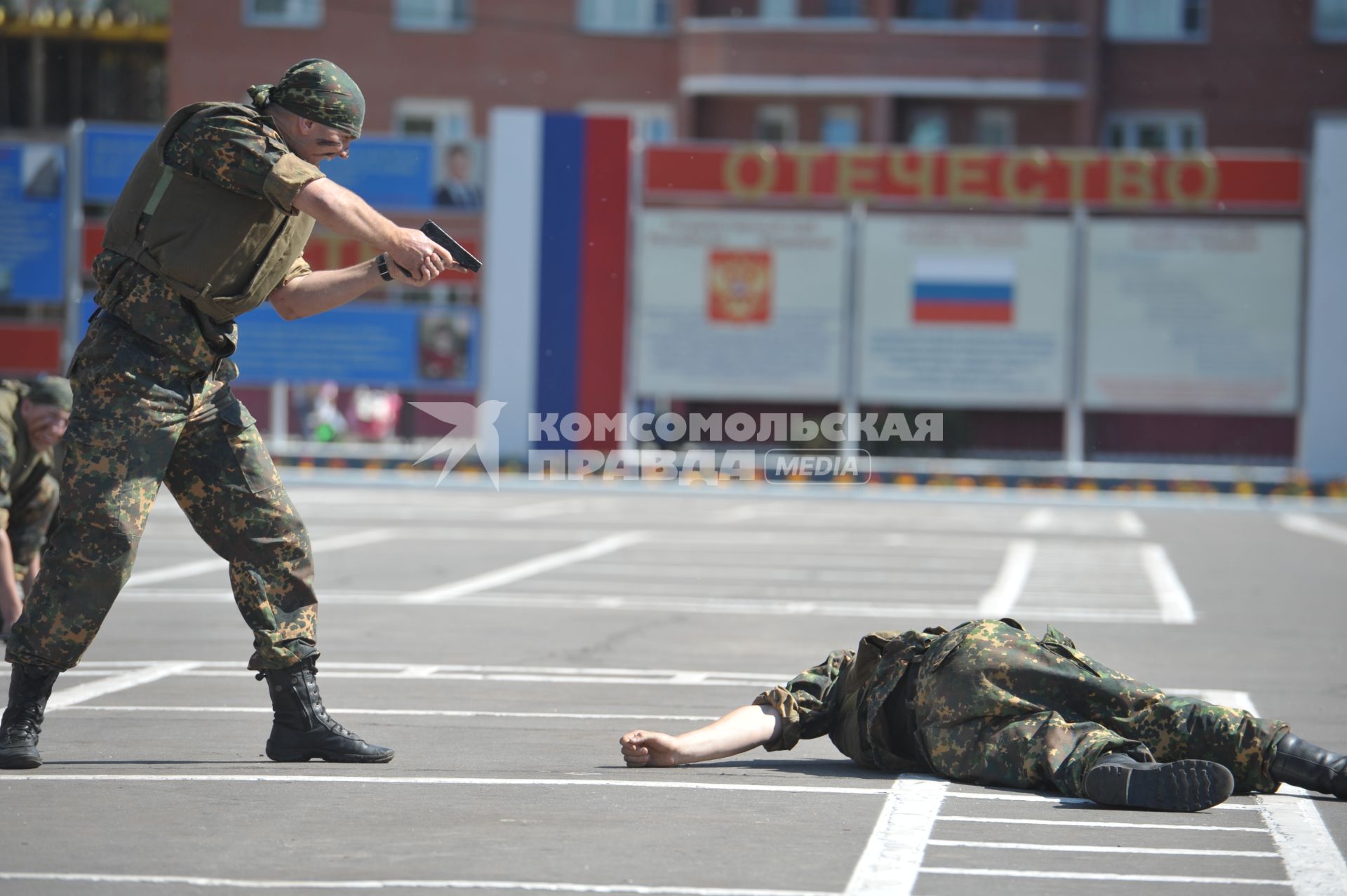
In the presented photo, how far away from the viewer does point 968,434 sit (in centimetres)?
3247

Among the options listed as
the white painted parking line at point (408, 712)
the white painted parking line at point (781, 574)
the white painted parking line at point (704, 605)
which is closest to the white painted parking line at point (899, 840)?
the white painted parking line at point (408, 712)

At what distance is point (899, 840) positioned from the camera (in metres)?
5.27

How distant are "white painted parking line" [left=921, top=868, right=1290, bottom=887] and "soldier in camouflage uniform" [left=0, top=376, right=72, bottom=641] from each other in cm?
527

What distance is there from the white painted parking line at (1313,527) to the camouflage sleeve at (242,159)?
54.3 feet

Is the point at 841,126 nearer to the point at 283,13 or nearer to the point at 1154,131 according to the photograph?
the point at 1154,131

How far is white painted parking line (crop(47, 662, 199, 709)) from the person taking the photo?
799 centimetres

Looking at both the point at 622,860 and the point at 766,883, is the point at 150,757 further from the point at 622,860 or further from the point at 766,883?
the point at 766,883

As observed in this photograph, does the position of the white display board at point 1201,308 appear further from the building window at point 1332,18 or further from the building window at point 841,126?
the building window at point 1332,18

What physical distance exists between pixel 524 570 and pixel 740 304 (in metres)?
14.0

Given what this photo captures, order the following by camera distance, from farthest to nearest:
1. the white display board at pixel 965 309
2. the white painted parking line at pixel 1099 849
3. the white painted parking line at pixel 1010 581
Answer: the white display board at pixel 965 309 → the white painted parking line at pixel 1010 581 → the white painted parking line at pixel 1099 849

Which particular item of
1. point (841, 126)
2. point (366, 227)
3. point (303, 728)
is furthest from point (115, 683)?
point (841, 126)

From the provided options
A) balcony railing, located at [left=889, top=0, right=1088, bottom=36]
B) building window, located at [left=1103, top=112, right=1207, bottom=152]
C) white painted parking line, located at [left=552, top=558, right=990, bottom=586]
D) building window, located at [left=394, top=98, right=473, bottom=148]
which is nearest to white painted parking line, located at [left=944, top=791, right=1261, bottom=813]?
white painted parking line, located at [left=552, top=558, right=990, bottom=586]

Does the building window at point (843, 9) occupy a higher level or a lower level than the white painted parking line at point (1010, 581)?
higher

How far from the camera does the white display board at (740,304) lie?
93.7 feet
